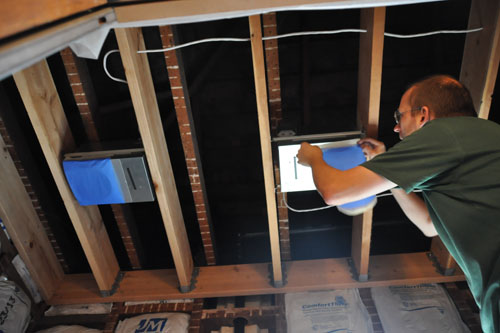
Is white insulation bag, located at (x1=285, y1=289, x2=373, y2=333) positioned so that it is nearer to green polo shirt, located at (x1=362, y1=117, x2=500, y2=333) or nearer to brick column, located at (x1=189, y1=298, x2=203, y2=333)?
brick column, located at (x1=189, y1=298, x2=203, y2=333)

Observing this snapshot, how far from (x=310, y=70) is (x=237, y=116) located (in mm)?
1198

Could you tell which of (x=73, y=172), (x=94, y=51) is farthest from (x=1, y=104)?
(x=94, y=51)

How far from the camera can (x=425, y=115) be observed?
1474 mm

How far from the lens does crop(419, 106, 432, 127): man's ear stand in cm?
146

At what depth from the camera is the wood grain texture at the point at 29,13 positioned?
0.89 m

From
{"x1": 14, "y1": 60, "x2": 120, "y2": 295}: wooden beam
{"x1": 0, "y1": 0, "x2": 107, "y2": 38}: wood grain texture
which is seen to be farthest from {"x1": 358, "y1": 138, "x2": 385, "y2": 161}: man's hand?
{"x1": 14, "y1": 60, "x2": 120, "y2": 295}: wooden beam

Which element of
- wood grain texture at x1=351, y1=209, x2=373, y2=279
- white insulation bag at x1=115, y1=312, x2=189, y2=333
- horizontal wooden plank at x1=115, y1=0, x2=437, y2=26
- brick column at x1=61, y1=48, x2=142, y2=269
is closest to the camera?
horizontal wooden plank at x1=115, y1=0, x2=437, y2=26

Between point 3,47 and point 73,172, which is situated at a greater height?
point 3,47

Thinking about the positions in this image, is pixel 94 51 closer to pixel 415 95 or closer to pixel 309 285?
pixel 415 95

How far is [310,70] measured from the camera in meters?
4.70

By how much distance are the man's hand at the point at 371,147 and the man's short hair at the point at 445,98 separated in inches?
23.2

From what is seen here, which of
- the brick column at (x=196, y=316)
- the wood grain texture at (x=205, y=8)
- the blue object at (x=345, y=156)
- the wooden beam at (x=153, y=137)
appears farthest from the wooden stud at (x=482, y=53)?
the brick column at (x=196, y=316)

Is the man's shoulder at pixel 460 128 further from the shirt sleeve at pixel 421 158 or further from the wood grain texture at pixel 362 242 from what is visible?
the wood grain texture at pixel 362 242

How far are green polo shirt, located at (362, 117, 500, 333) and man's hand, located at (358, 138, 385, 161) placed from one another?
72cm
